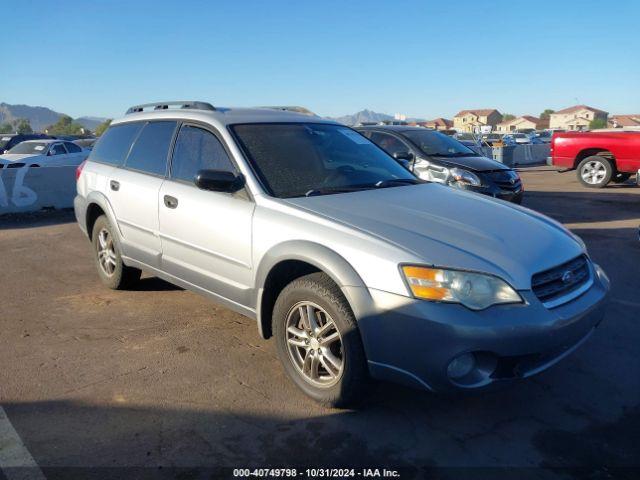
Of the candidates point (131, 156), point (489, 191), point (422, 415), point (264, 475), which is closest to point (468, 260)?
point (422, 415)

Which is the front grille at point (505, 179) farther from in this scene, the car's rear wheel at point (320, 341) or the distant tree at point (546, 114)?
the distant tree at point (546, 114)

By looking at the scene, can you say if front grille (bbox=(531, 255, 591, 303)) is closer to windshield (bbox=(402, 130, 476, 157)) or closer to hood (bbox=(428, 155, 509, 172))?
hood (bbox=(428, 155, 509, 172))

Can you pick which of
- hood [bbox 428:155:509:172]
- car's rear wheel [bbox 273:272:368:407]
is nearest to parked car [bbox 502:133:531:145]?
hood [bbox 428:155:509:172]

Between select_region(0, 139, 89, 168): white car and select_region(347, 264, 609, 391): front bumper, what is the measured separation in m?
14.2

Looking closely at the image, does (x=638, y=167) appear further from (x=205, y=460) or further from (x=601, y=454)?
(x=205, y=460)

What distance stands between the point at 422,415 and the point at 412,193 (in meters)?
1.56

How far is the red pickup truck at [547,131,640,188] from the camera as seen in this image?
41.0 ft

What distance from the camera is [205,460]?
2678 mm

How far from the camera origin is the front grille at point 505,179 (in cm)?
823

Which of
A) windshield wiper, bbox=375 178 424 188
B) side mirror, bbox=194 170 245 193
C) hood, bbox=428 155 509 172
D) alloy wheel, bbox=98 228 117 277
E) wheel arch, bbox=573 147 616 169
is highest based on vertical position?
side mirror, bbox=194 170 245 193

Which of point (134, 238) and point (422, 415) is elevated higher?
point (134, 238)

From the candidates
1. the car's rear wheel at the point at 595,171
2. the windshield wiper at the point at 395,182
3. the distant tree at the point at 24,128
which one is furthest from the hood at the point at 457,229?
the distant tree at the point at 24,128

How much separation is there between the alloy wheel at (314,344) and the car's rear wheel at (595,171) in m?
12.1

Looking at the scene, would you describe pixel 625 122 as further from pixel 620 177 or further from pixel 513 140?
pixel 620 177
